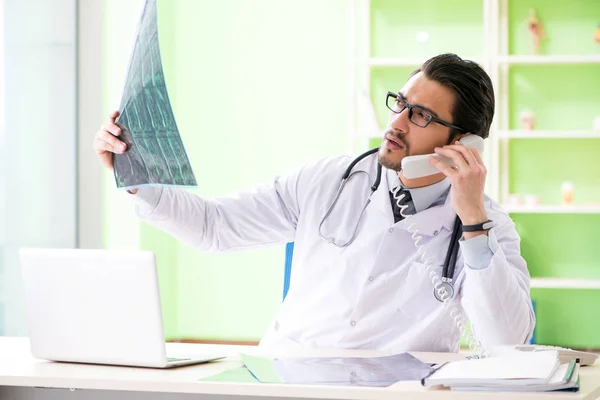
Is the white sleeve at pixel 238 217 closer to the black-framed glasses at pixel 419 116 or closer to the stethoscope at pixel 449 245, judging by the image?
the stethoscope at pixel 449 245

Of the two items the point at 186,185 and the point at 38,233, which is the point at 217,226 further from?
the point at 38,233

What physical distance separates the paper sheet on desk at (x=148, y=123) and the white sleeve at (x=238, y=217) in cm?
25

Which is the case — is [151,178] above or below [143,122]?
below

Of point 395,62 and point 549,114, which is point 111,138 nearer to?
point 395,62

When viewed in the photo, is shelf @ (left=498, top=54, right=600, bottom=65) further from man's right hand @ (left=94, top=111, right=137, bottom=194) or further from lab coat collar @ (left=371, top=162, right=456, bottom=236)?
man's right hand @ (left=94, top=111, right=137, bottom=194)

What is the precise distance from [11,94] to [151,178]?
204cm

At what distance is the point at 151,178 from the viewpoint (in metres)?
1.85

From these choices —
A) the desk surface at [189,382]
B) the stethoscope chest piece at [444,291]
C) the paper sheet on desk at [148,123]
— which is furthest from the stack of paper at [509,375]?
the paper sheet on desk at [148,123]

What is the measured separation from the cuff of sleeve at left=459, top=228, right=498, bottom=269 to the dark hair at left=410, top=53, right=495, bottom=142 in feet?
1.53

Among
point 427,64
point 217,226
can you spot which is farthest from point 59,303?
point 427,64

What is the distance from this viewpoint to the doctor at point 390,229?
73.0 inches

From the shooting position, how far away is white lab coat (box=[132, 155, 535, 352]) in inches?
77.5

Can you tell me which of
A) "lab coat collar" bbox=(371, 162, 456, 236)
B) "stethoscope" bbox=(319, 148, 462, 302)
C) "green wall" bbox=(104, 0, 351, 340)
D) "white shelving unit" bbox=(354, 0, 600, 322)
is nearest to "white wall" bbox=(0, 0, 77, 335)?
"green wall" bbox=(104, 0, 351, 340)

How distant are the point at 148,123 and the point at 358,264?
0.64 metres
